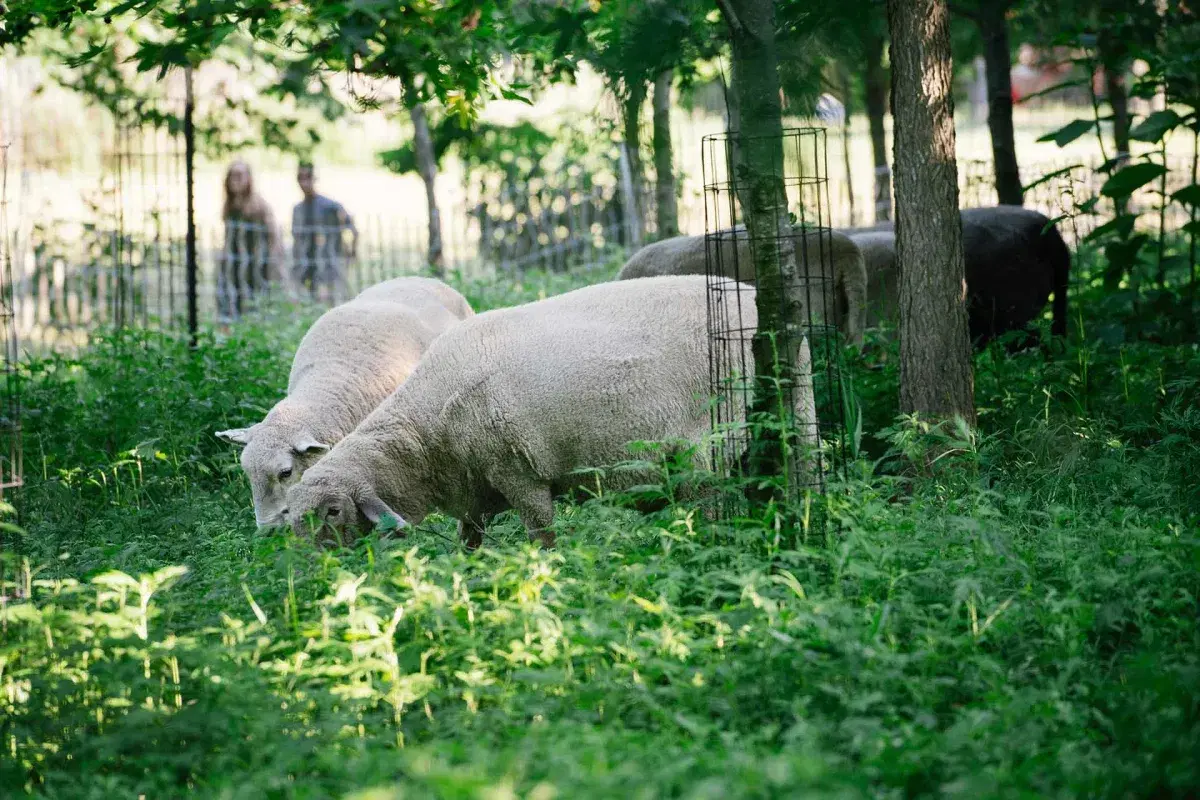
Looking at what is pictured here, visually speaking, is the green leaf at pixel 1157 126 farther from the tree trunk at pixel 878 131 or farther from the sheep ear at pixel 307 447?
the sheep ear at pixel 307 447

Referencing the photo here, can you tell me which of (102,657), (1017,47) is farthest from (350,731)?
(1017,47)

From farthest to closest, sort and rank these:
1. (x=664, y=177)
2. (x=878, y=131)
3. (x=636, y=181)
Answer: (x=878, y=131) < (x=636, y=181) < (x=664, y=177)

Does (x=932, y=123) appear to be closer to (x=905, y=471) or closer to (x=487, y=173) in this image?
(x=905, y=471)

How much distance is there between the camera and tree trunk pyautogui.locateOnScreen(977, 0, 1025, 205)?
9.96m

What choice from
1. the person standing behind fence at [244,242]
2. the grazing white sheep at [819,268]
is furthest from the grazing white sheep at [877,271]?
the person standing behind fence at [244,242]

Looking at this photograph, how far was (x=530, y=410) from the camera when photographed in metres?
5.61

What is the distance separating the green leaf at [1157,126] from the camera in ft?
26.3

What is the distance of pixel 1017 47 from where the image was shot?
52.5 ft

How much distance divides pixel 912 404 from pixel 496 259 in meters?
11.1

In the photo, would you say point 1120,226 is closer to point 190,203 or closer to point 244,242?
point 190,203

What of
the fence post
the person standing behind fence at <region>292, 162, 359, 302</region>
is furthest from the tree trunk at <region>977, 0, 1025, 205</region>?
the person standing behind fence at <region>292, 162, 359, 302</region>

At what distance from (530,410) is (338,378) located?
7.50ft

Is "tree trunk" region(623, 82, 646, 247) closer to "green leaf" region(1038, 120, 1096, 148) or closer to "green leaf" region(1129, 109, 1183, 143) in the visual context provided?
"green leaf" region(1038, 120, 1096, 148)

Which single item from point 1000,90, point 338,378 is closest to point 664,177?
point 1000,90
